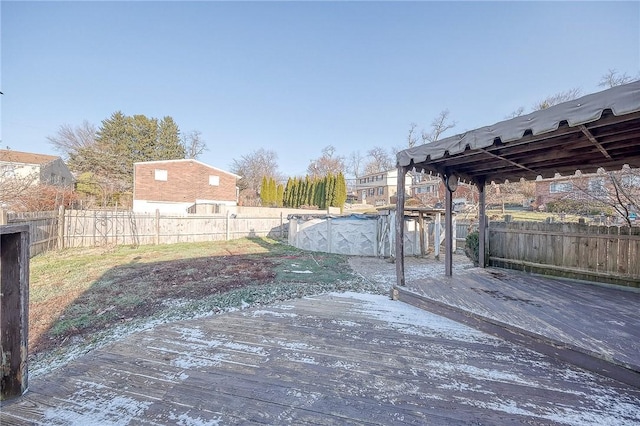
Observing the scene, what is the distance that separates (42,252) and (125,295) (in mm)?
7858

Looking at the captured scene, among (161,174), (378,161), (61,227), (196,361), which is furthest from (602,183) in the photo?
(378,161)

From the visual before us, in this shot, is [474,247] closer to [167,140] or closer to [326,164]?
[326,164]

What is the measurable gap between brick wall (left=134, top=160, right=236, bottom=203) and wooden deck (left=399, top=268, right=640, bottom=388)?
68.5 ft

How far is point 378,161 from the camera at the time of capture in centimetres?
4312

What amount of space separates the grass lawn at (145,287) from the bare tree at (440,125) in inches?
937

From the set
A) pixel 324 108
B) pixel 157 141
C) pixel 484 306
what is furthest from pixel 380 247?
pixel 157 141

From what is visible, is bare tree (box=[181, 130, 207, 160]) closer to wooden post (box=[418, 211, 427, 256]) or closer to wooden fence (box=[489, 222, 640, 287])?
wooden post (box=[418, 211, 427, 256])

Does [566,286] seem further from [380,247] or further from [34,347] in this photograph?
[34,347]

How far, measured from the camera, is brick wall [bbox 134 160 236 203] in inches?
771

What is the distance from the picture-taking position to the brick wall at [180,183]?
19578 millimetres

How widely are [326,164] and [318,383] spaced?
37.6 meters

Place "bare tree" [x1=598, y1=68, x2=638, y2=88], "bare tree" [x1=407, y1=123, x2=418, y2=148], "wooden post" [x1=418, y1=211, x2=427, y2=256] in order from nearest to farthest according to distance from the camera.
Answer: "bare tree" [x1=598, y1=68, x2=638, y2=88] → "wooden post" [x1=418, y1=211, x2=427, y2=256] → "bare tree" [x1=407, y1=123, x2=418, y2=148]

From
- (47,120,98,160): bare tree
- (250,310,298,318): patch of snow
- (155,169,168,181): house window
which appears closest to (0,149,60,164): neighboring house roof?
(47,120,98,160): bare tree

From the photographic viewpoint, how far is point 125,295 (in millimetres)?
4930
